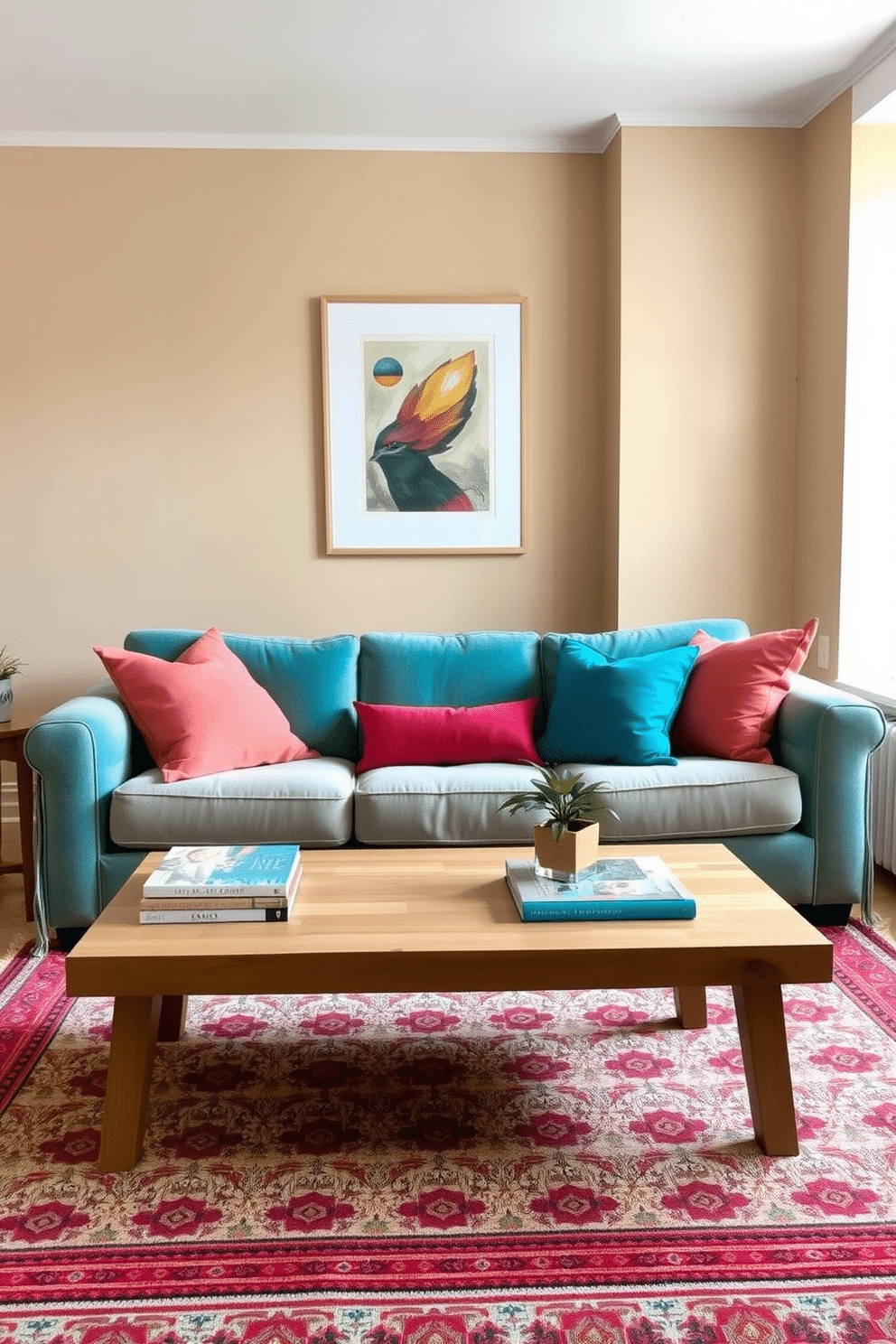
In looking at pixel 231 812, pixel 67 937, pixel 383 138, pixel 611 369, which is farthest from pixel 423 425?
pixel 67 937

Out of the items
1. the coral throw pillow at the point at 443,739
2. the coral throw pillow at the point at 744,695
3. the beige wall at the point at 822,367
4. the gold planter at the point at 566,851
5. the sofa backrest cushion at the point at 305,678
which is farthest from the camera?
the beige wall at the point at 822,367

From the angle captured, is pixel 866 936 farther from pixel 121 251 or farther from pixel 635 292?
pixel 121 251

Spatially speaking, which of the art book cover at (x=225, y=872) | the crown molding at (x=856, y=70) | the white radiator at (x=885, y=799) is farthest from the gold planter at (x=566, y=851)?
the crown molding at (x=856, y=70)

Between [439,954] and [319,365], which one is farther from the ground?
[319,365]

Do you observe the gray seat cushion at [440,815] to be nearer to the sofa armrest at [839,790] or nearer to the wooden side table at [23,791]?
the sofa armrest at [839,790]

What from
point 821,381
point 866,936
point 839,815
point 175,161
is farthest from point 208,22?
point 866,936

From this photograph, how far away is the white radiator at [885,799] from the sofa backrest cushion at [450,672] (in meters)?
1.11

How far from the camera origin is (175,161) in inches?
164

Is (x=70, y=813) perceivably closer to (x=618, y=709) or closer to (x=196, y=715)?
(x=196, y=715)

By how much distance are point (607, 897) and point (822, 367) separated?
2709 millimetres

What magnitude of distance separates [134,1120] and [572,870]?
3.07 feet

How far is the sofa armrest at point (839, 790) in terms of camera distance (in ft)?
10.1

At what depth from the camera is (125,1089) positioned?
6.45ft

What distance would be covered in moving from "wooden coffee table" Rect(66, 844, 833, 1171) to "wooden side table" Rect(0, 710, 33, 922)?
4.67 ft
